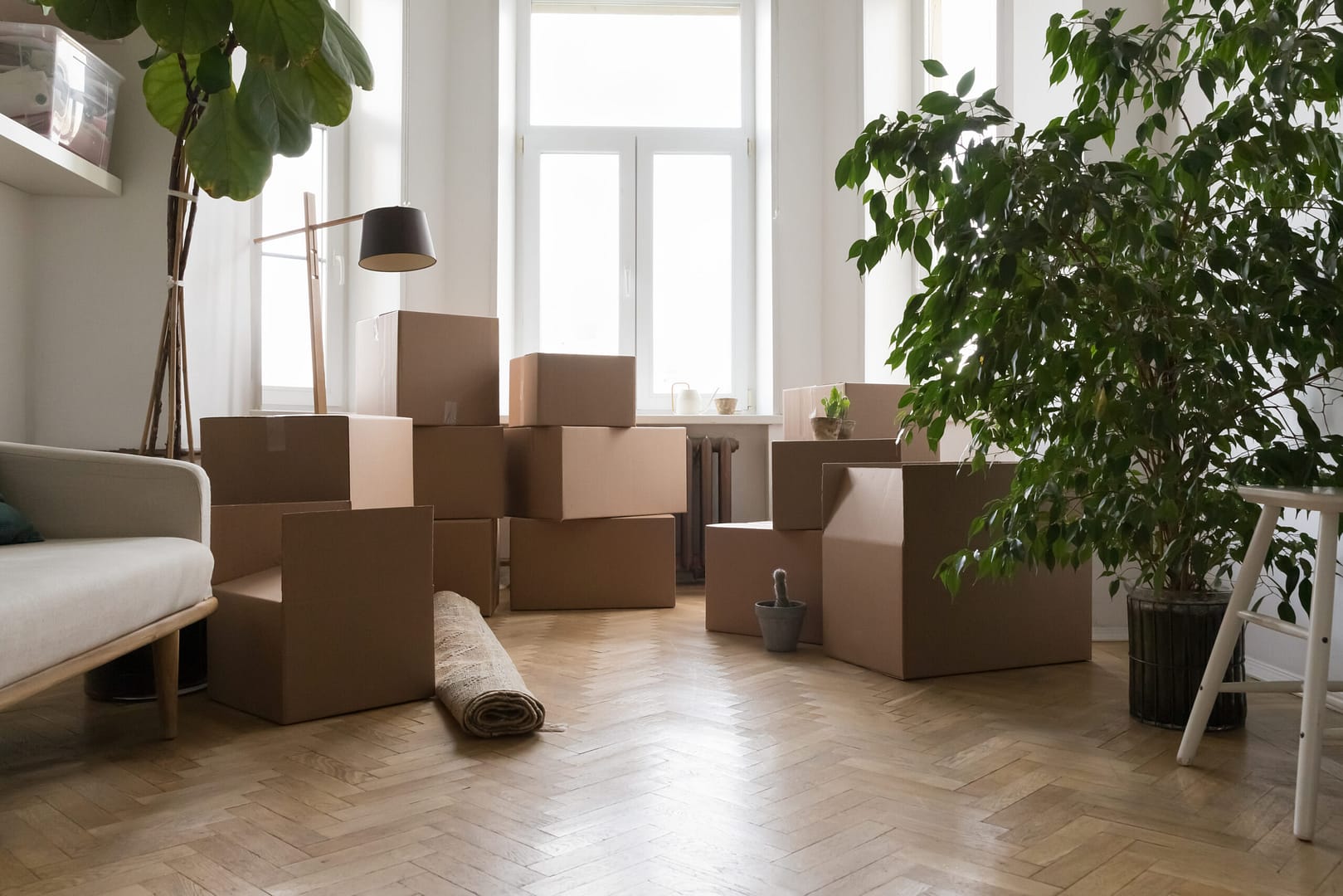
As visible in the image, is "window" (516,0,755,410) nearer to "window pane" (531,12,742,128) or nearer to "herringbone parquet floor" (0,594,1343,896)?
"window pane" (531,12,742,128)

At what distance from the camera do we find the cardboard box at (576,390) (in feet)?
11.7

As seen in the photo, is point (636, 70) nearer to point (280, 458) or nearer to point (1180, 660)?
point (280, 458)

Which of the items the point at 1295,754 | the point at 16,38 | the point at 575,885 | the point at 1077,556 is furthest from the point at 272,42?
the point at 16,38

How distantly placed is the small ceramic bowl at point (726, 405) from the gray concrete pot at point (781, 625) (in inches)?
66.8

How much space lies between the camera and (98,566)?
65.1 inches

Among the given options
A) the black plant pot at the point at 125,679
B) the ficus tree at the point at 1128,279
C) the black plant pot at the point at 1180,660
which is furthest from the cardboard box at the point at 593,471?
the black plant pot at the point at 1180,660

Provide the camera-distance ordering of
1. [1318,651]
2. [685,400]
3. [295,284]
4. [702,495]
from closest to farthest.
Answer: [1318,651] < [295,284] < [702,495] < [685,400]

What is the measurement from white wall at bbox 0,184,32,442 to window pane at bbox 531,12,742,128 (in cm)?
239

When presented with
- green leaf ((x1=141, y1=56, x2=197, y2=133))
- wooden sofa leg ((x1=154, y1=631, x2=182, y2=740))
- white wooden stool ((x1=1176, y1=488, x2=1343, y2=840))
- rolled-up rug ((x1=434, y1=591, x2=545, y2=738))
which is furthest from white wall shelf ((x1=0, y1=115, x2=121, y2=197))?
white wooden stool ((x1=1176, y1=488, x2=1343, y2=840))

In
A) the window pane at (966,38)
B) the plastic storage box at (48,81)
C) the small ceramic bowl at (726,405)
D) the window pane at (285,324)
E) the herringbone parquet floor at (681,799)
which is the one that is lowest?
the herringbone parquet floor at (681,799)

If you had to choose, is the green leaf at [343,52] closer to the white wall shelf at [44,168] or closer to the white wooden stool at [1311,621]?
the white wooden stool at [1311,621]

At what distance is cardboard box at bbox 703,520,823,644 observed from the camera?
2.98 m

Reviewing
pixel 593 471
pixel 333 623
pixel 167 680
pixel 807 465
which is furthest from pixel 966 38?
pixel 167 680

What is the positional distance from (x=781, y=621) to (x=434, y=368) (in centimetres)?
159
